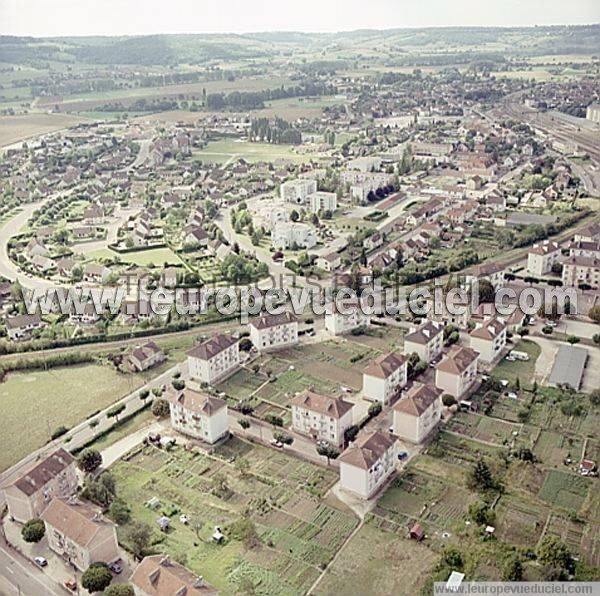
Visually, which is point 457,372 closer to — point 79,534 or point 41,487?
point 79,534

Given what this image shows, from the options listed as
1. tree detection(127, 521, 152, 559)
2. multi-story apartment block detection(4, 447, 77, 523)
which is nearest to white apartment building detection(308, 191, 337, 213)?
multi-story apartment block detection(4, 447, 77, 523)

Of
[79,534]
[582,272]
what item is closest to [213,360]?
[79,534]

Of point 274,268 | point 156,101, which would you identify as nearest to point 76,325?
point 274,268

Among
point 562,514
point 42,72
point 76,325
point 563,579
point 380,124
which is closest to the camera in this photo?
point 563,579

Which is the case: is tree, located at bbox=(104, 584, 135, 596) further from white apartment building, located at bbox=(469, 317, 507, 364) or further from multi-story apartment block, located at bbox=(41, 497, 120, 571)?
white apartment building, located at bbox=(469, 317, 507, 364)

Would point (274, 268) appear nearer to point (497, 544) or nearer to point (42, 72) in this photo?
point (497, 544)
